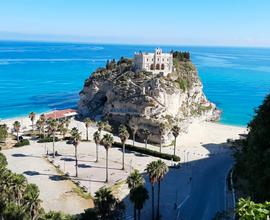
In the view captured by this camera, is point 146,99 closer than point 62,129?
No

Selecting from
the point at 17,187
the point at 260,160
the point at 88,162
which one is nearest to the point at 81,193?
the point at 88,162

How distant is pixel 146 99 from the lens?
90.1 metres

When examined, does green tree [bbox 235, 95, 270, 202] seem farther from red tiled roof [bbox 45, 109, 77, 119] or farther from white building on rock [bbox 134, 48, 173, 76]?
red tiled roof [bbox 45, 109, 77, 119]

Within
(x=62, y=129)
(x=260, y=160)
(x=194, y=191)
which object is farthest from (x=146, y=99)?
(x=260, y=160)

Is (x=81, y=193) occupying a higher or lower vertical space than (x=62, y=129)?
lower

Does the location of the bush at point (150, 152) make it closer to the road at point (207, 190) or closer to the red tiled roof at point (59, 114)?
the road at point (207, 190)

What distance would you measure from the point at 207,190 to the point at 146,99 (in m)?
36.3

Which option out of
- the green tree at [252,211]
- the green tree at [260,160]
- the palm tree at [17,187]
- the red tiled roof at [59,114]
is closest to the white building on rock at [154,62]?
the red tiled roof at [59,114]

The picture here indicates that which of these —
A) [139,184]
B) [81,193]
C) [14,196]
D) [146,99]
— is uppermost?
[146,99]

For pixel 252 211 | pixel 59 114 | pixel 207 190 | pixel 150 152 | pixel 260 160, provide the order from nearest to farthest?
pixel 252 211 < pixel 260 160 < pixel 207 190 < pixel 150 152 < pixel 59 114

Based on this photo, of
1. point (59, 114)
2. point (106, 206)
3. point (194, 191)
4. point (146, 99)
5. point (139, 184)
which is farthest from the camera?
point (59, 114)

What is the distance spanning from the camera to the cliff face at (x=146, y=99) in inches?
3511

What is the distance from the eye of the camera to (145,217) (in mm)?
48938

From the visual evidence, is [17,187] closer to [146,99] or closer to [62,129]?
[62,129]
